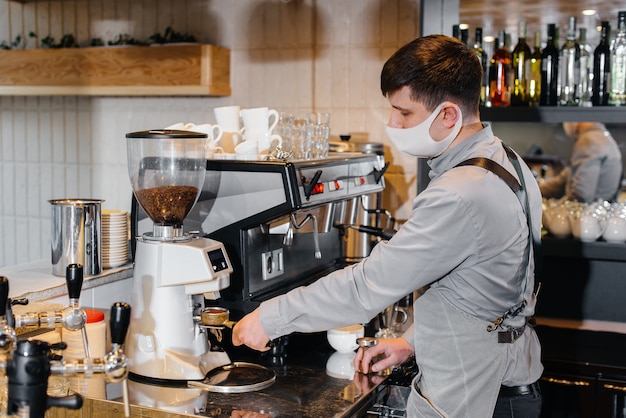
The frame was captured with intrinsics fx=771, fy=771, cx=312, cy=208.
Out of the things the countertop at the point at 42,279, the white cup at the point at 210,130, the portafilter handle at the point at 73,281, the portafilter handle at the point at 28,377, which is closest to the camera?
the portafilter handle at the point at 28,377

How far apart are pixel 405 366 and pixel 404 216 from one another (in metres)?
1.73

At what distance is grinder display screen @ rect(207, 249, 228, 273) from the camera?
2035mm

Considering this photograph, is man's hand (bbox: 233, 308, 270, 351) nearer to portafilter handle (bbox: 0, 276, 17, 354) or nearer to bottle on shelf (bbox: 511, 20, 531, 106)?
portafilter handle (bbox: 0, 276, 17, 354)

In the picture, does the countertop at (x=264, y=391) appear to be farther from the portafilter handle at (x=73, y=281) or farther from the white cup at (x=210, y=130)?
the white cup at (x=210, y=130)

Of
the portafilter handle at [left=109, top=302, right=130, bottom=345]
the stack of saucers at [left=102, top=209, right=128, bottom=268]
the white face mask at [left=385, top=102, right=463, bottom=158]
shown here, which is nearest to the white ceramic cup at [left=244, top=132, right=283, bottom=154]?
the stack of saucers at [left=102, top=209, right=128, bottom=268]

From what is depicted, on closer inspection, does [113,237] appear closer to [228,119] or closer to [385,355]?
[228,119]

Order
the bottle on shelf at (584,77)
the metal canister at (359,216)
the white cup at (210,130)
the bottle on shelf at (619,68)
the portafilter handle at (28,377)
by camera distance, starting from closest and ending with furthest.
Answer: the portafilter handle at (28,377) < the white cup at (210,130) < the metal canister at (359,216) < the bottle on shelf at (619,68) < the bottle on shelf at (584,77)

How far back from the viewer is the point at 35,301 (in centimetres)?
214

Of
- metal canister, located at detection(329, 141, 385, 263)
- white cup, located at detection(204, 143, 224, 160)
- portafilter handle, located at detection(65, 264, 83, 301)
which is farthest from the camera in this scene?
metal canister, located at detection(329, 141, 385, 263)

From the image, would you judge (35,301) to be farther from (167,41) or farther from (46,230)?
(46,230)

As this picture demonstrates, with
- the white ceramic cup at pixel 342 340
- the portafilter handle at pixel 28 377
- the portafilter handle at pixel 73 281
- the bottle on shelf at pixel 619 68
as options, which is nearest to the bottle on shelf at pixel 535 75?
the bottle on shelf at pixel 619 68

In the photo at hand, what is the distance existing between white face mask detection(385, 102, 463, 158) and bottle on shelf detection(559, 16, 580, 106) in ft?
5.08

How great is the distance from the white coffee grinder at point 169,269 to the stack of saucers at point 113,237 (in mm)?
383

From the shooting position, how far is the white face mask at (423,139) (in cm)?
189
